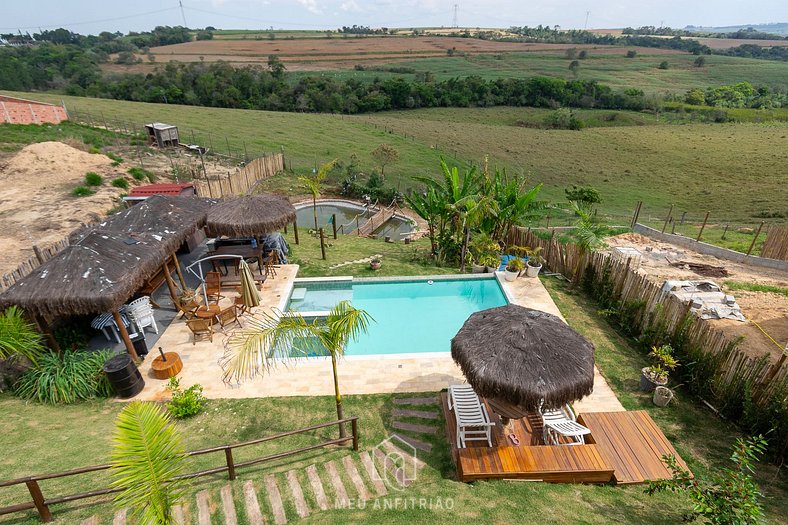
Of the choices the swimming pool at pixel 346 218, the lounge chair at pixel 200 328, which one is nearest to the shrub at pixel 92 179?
the swimming pool at pixel 346 218

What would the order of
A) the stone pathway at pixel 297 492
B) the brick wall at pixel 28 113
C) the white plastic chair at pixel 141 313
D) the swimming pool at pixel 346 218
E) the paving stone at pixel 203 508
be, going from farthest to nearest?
the brick wall at pixel 28 113 < the swimming pool at pixel 346 218 < the white plastic chair at pixel 141 313 < the stone pathway at pixel 297 492 < the paving stone at pixel 203 508

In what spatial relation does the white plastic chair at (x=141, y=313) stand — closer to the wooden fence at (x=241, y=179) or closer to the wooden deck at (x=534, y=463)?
the wooden deck at (x=534, y=463)

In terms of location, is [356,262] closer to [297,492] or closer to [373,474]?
[373,474]

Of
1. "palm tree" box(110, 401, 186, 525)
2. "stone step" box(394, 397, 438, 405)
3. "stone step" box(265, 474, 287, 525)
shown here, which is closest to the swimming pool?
"stone step" box(394, 397, 438, 405)

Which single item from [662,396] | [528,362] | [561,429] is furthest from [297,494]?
[662,396]

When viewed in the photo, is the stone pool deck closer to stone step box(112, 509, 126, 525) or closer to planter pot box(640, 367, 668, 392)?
A: planter pot box(640, 367, 668, 392)

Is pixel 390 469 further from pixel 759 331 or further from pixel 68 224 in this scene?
pixel 68 224
